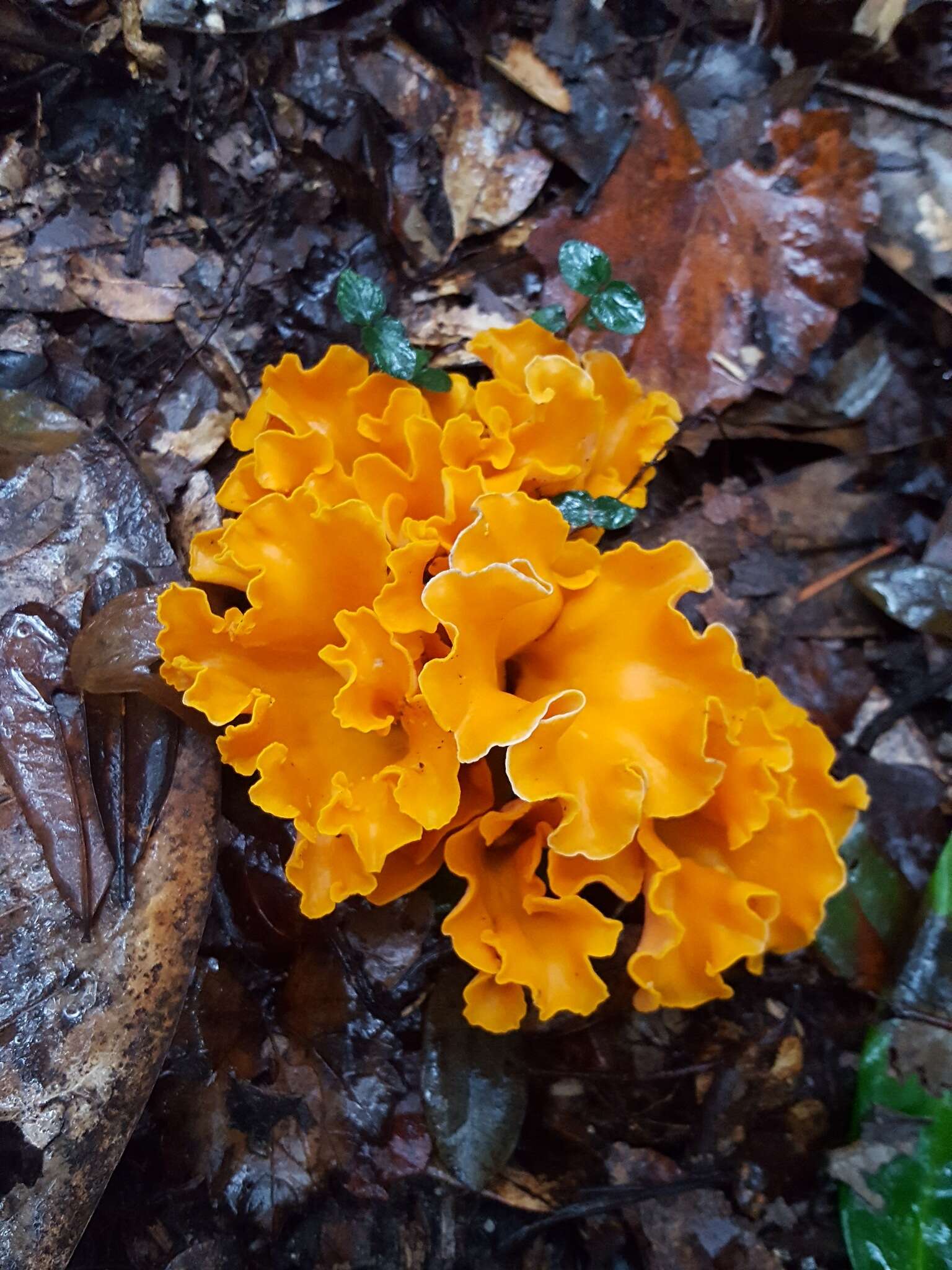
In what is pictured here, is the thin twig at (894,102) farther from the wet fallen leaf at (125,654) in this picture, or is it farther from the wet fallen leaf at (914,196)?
the wet fallen leaf at (125,654)

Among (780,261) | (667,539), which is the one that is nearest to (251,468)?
(667,539)

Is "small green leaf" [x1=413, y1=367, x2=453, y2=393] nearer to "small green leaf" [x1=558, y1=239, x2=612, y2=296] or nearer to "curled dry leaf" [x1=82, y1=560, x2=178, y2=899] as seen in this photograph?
"small green leaf" [x1=558, y1=239, x2=612, y2=296]

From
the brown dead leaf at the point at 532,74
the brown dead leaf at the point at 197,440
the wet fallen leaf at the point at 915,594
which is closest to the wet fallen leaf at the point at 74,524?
the brown dead leaf at the point at 197,440

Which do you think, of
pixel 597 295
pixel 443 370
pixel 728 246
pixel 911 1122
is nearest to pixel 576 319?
pixel 597 295

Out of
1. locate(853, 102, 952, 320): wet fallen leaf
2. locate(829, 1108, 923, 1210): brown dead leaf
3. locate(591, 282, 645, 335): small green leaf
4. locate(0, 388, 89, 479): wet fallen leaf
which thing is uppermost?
locate(853, 102, 952, 320): wet fallen leaf

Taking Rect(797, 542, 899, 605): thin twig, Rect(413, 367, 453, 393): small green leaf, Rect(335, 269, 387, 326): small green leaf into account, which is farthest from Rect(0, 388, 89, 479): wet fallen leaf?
Rect(797, 542, 899, 605): thin twig

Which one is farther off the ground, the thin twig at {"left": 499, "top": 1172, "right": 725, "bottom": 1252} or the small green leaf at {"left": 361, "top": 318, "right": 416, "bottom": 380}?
the small green leaf at {"left": 361, "top": 318, "right": 416, "bottom": 380}

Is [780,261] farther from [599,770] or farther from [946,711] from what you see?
[599,770]
